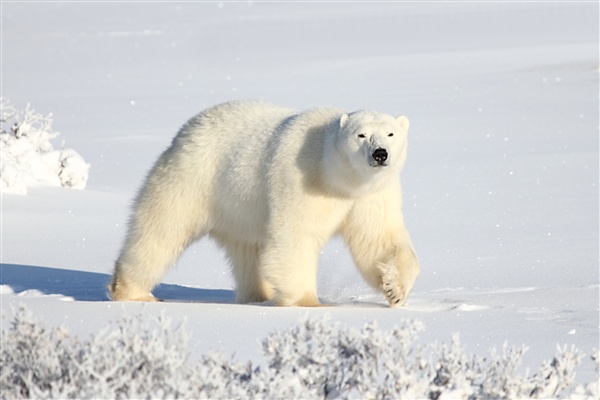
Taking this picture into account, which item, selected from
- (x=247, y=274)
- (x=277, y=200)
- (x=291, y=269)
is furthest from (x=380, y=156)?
(x=247, y=274)

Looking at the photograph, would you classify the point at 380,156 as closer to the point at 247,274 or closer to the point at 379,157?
the point at 379,157

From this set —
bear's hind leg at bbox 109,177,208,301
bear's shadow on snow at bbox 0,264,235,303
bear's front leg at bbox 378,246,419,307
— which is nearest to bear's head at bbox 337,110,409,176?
bear's front leg at bbox 378,246,419,307

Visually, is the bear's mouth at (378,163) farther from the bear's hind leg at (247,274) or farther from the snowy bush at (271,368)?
the snowy bush at (271,368)

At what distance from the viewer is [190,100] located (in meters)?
18.2

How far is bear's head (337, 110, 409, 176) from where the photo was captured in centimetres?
512

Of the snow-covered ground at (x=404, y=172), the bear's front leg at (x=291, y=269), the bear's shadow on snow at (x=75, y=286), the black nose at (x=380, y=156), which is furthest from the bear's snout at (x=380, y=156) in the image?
the bear's shadow on snow at (x=75, y=286)

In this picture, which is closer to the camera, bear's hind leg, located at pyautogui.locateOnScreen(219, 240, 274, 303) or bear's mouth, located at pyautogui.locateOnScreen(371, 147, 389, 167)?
bear's mouth, located at pyautogui.locateOnScreen(371, 147, 389, 167)

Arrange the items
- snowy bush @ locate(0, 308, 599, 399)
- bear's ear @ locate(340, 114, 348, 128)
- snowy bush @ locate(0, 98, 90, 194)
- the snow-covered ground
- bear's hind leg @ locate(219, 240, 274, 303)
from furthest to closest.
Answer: snowy bush @ locate(0, 98, 90, 194) < bear's hind leg @ locate(219, 240, 274, 303) < bear's ear @ locate(340, 114, 348, 128) < the snow-covered ground < snowy bush @ locate(0, 308, 599, 399)

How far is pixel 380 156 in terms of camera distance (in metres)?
5.09

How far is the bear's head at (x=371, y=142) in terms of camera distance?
512cm

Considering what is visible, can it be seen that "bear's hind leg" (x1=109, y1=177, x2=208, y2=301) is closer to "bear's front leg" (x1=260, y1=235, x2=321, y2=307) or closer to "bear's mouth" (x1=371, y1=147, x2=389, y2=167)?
"bear's front leg" (x1=260, y1=235, x2=321, y2=307)

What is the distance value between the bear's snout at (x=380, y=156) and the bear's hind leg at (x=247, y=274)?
4.18ft

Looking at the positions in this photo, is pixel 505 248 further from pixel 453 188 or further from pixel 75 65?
pixel 75 65

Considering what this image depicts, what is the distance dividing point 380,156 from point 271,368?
234 centimetres
